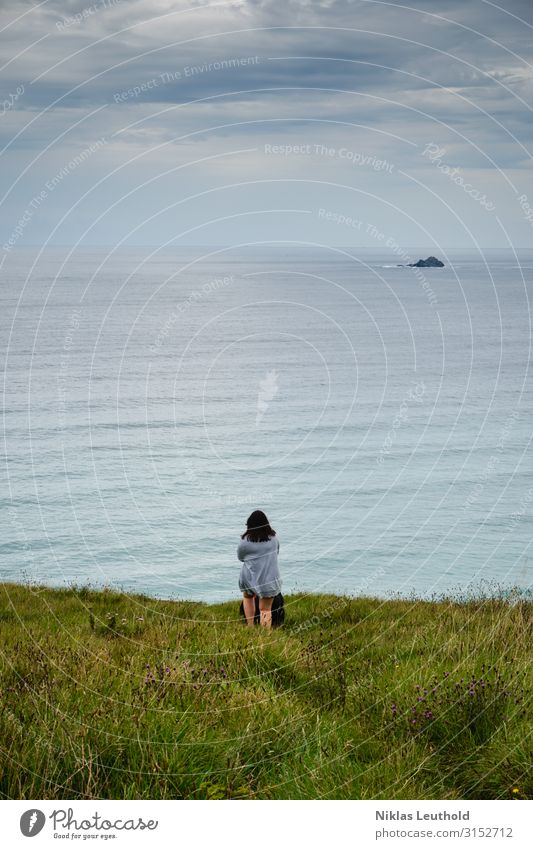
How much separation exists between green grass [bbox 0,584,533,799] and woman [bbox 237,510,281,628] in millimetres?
2344

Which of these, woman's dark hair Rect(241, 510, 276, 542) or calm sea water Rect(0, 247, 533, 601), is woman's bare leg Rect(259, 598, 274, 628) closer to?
woman's dark hair Rect(241, 510, 276, 542)

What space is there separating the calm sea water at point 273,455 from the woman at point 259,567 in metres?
4.34

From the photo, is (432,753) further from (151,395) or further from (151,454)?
(151,395)

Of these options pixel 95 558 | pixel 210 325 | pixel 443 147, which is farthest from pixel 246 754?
pixel 210 325

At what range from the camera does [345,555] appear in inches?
1502

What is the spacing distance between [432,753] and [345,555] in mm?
33676

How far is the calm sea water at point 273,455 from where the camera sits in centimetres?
3650

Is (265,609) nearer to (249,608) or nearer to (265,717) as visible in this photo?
(249,608)

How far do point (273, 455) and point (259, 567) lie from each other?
4800 cm

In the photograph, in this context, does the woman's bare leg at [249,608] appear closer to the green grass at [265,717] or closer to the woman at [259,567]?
the woman at [259,567]

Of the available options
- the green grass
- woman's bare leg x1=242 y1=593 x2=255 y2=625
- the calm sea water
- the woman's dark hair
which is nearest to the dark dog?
woman's bare leg x1=242 y1=593 x2=255 y2=625

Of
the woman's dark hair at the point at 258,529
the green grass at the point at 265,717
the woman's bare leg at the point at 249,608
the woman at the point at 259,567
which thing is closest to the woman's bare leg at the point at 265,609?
the woman at the point at 259,567

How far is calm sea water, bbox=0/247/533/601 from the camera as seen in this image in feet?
120
